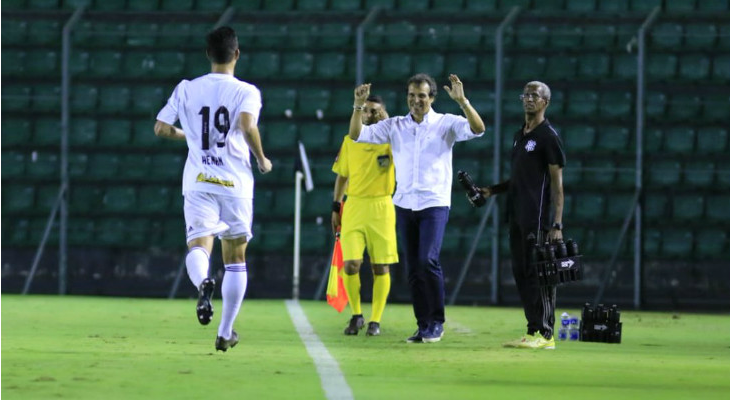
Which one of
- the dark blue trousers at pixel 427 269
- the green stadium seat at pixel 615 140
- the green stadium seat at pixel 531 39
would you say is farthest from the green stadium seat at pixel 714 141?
the dark blue trousers at pixel 427 269

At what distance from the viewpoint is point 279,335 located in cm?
1170

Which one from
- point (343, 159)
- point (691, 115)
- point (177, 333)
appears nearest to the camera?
point (177, 333)

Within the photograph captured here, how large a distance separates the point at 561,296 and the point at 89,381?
38.4 feet

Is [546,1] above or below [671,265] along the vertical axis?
above

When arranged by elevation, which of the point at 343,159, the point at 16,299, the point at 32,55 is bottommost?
the point at 16,299

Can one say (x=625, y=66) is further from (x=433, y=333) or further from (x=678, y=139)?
(x=433, y=333)

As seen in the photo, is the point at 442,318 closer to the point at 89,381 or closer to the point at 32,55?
the point at 89,381

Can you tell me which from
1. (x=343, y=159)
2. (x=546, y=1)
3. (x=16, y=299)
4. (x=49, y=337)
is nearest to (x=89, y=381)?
(x=49, y=337)

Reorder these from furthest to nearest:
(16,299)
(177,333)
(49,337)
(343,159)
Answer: (16,299), (343,159), (177,333), (49,337)

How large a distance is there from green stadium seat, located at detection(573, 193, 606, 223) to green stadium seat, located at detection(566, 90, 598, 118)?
1014mm

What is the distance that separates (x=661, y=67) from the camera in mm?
18594

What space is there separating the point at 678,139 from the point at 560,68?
5.56ft

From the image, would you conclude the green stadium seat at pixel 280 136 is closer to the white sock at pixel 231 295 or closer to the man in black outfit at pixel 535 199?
the man in black outfit at pixel 535 199

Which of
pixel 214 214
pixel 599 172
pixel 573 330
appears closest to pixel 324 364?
pixel 214 214
